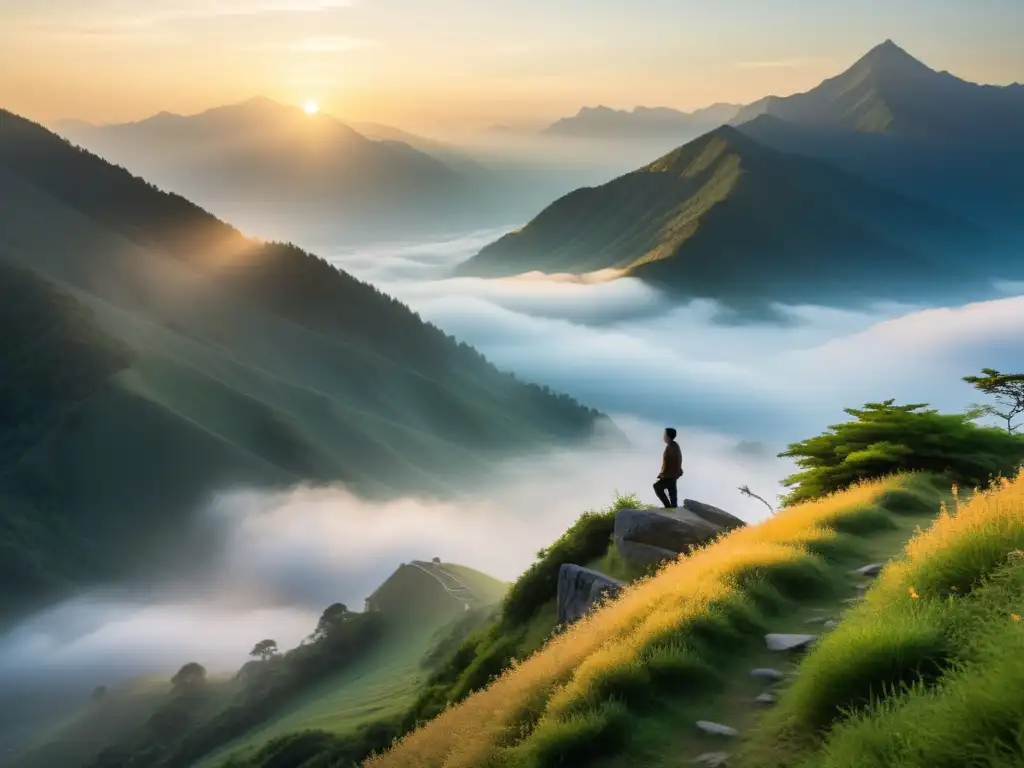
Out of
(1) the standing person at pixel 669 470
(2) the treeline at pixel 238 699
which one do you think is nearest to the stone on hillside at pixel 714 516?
(1) the standing person at pixel 669 470

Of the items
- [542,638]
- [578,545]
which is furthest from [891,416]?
[542,638]

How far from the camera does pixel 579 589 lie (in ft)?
75.2

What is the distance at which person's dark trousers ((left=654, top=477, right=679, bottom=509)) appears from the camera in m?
25.3

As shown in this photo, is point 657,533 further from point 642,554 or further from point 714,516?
point 714,516

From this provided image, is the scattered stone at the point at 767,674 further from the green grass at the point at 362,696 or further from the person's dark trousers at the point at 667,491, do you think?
the green grass at the point at 362,696

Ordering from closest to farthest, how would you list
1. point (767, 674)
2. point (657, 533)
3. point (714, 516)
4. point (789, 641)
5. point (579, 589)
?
point (767, 674), point (789, 641), point (579, 589), point (657, 533), point (714, 516)

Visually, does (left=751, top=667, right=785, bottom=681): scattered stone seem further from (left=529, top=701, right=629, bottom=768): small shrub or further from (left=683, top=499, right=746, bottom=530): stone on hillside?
(left=683, top=499, right=746, bottom=530): stone on hillside

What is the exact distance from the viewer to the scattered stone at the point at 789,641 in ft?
39.7

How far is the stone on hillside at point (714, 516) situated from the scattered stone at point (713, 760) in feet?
48.0

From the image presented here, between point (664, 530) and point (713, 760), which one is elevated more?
point (664, 530)

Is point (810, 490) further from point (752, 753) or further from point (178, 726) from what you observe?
point (178, 726)

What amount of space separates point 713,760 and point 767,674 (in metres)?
2.09

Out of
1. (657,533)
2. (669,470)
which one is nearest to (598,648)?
(657,533)

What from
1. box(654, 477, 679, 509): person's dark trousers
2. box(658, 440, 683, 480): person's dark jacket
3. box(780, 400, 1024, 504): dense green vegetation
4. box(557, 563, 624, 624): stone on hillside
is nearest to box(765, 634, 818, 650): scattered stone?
box(557, 563, 624, 624): stone on hillside
